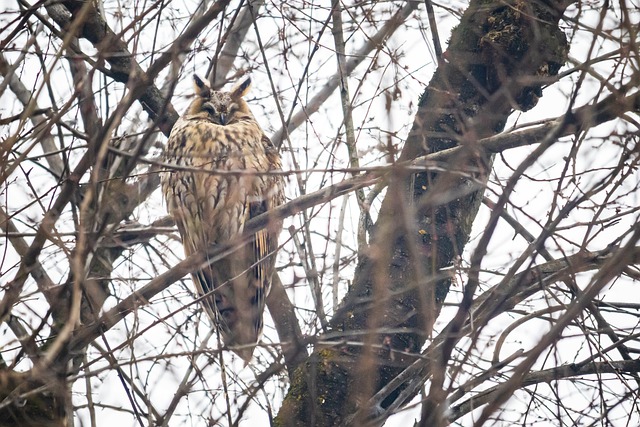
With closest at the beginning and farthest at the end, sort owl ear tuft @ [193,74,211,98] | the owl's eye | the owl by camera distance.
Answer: the owl
owl ear tuft @ [193,74,211,98]
the owl's eye

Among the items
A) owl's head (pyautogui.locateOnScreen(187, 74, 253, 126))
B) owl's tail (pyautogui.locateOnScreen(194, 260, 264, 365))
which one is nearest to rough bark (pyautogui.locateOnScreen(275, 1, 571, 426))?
owl's tail (pyautogui.locateOnScreen(194, 260, 264, 365))

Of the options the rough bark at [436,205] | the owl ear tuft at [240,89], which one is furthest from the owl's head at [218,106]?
the rough bark at [436,205]

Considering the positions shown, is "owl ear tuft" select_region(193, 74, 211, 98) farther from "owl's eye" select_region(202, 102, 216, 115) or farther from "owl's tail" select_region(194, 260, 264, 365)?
"owl's tail" select_region(194, 260, 264, 365)

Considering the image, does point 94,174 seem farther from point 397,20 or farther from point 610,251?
point 610,251

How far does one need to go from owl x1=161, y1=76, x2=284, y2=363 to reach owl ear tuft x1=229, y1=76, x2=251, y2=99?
0.23 metres

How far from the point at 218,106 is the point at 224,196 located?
36.2 inches

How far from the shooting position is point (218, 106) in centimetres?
547

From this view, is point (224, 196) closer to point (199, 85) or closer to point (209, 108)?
point (209, 108)

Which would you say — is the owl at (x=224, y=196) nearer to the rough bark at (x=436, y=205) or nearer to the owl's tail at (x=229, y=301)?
the owl's tail at (x=229, y=301)

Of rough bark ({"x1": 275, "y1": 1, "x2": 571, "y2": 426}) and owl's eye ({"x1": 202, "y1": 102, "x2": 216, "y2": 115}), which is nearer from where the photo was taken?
rough bark ({"x1": 275, "y1": 1, "x2": 571, "y2": 426})

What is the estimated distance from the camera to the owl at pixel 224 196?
15.2 feet

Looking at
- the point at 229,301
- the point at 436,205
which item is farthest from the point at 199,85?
the point at 436,205

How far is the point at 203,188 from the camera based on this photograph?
4.82 m

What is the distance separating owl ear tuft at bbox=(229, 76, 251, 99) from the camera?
222 inches
